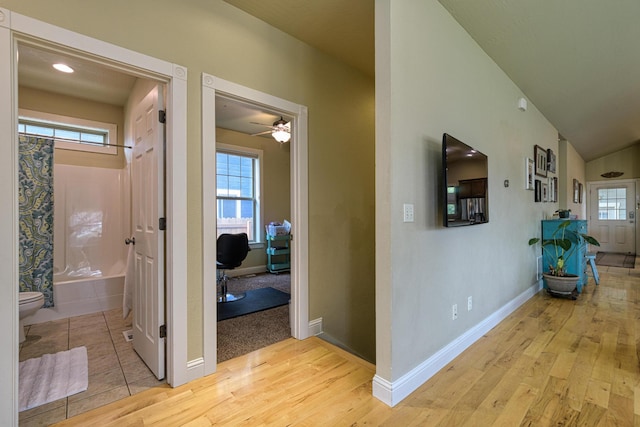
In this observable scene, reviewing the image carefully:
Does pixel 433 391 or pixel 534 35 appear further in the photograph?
pixel 534 35

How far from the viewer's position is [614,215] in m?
8.03

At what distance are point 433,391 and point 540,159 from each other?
3.94 metres

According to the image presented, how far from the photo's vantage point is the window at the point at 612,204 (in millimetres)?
7895

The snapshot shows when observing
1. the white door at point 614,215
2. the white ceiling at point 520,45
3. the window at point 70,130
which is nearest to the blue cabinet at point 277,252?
the white ceiling at point 520,45

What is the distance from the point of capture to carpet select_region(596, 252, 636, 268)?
626 cm

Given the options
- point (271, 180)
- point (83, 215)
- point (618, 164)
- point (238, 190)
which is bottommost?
point (83, 215)

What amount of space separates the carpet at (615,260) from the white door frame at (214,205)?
725 centimetres

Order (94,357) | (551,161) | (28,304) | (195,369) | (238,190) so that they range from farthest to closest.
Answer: (238,190) < (551,161) < (28,304) < (94,357) < (195,369)

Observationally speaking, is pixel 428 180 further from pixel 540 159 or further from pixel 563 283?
pixel 540 159

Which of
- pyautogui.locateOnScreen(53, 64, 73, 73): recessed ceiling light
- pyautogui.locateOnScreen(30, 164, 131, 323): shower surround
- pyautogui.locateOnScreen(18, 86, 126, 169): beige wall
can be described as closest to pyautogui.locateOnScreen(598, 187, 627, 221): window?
pyautogui.locateOnScreen(30, 164, 131, 323): shower surround

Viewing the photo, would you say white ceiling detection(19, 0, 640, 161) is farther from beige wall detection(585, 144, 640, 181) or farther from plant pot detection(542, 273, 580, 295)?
beige wall detection(585, 144, 640, 181)

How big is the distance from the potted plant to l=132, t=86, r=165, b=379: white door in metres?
4.28

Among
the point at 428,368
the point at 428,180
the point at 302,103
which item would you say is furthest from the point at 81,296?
the point at 428,180

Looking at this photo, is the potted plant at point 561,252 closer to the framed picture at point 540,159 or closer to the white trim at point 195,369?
the framed picture at point 540,159
